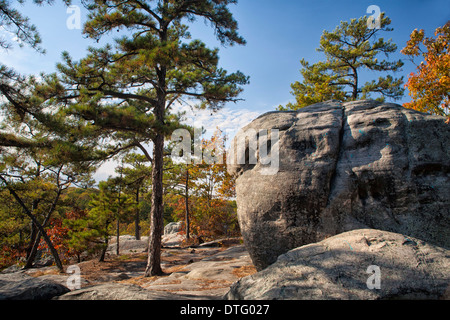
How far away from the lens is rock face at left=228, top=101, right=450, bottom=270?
4.51 meters

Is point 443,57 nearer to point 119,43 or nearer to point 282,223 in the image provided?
point 282,223

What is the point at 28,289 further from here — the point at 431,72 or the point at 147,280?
the point at 431,72

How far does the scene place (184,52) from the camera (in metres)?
9.52

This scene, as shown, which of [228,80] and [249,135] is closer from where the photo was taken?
[249,135]

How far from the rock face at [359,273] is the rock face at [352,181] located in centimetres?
113

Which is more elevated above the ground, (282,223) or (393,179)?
(393,179)

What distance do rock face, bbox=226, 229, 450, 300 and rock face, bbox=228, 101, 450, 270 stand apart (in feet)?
3.70

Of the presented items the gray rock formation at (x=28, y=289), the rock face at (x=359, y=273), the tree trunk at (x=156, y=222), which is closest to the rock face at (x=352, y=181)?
the rock face at (x=359, y=273)

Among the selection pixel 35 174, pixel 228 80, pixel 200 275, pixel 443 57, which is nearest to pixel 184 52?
pixel 228 80

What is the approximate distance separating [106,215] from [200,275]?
741 cm

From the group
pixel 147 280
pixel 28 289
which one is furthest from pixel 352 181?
pixel 147 280

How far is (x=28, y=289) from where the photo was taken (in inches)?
164
